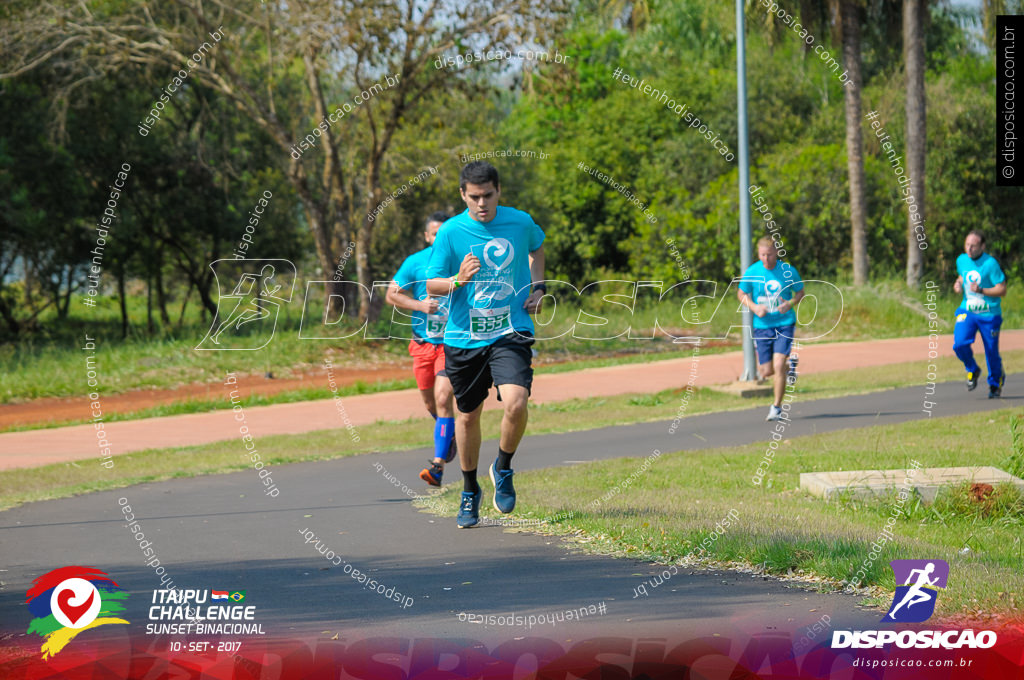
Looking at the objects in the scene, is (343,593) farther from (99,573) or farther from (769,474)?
(769,474)

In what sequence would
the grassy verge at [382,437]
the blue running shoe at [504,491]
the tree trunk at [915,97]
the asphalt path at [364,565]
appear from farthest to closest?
1. the tree trunk at [915,97]
2. the grassy verge at [382,437]
3. the blue running shoe at [504,491]
4. the asphalt path at [364,565]

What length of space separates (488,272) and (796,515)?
238 centimetres

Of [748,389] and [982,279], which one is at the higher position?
[982,279]

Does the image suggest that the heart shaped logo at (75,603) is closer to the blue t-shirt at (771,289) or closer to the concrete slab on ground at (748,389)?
the blue t-shirt at (771,289)

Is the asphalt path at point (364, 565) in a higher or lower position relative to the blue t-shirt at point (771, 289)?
lower

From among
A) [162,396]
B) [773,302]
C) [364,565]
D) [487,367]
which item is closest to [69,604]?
[364,565]

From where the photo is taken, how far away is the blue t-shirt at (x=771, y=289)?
11.7m

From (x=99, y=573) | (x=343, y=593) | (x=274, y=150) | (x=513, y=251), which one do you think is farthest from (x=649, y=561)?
(x=274, y=150)

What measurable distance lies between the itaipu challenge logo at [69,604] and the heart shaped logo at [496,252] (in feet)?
9.08

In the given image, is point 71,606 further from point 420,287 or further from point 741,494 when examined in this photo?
point 741,494

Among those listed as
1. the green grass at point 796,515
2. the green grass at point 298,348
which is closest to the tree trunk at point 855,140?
the green grass at point 298,348

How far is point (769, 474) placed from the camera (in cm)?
880

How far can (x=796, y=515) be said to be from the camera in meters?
7.06

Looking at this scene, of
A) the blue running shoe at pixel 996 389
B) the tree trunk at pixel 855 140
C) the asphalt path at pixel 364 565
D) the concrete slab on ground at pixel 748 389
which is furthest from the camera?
the tree trunk at pixel 855 140
